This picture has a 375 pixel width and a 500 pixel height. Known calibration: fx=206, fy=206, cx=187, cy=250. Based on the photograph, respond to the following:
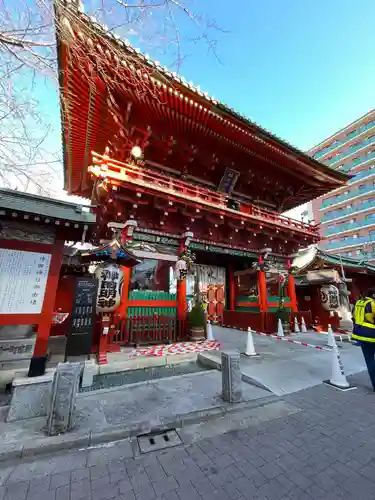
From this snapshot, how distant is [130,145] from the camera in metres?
7.59

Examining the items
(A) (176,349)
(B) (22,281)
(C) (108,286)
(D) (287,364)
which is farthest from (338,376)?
(B) (22,281)

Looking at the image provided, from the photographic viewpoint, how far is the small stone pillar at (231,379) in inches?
146

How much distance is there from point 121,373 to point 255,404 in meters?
3.43

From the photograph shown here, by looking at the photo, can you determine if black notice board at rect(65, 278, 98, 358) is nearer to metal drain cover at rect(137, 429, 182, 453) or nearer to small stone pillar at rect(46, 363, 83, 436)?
small stone pillar at rect(46, 363, 83, 436)

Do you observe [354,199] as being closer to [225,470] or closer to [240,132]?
[240,132]

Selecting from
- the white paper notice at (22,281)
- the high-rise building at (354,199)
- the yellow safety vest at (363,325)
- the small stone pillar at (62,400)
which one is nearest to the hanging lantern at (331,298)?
the yellow safety vest at (363,325)

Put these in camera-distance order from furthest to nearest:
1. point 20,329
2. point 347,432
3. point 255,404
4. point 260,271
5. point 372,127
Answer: point 372,127, point 260,271, point 20,329, point 255,404, point 347,432

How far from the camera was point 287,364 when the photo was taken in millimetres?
5793

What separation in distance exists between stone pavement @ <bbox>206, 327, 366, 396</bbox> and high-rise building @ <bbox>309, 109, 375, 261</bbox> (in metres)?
33.1

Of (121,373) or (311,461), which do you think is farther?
(121,373)

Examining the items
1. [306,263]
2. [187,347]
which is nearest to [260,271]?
[306,263]

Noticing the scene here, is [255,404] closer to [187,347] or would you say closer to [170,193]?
[187,347]

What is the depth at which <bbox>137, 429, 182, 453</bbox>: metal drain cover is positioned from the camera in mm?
2674

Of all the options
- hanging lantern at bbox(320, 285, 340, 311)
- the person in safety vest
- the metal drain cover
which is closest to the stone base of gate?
the metal drain cover
